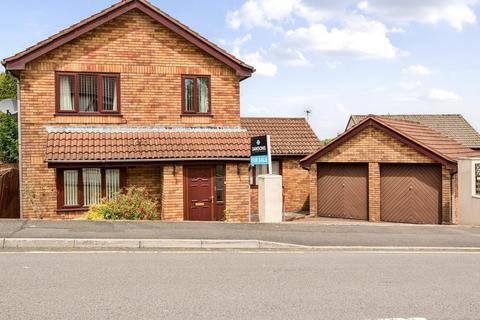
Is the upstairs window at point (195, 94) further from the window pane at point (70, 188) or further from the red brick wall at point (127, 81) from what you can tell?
the window pane at point (70, 188)

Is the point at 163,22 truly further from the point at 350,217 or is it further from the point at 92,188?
the point at 350,217

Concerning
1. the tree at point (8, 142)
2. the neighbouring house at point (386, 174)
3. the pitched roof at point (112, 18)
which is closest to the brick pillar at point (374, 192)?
the neighbouring house at point (386, 174)

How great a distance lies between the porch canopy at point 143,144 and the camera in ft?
48.5

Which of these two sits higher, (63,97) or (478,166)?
(63,97)

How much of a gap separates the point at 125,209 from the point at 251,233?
4.05m

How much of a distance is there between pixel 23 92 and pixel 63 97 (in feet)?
3.64

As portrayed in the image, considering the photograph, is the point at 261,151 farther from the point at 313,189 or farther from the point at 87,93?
the point at 313,189

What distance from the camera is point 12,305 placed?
19.5ft

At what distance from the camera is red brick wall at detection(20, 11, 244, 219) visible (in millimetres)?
14984

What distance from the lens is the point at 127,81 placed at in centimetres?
1591

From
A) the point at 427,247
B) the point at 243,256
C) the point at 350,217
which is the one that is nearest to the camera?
the point at 243,256

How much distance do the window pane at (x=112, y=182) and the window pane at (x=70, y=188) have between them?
0.89 metres

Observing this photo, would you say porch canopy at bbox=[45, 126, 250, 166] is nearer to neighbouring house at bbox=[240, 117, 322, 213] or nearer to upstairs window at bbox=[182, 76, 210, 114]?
upstairs window at bbox=[182, 76, 210, 114]

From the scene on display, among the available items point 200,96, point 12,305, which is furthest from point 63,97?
point 12,305
